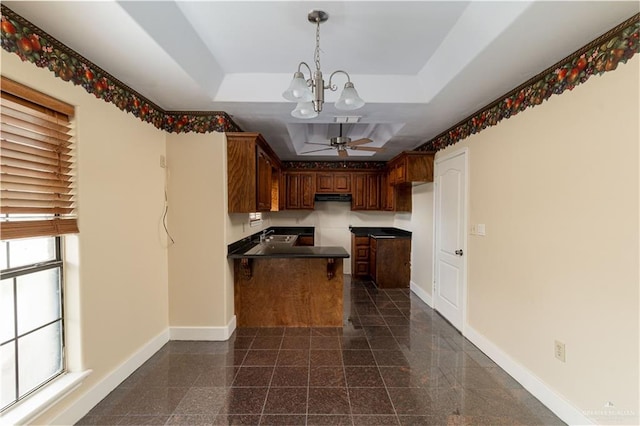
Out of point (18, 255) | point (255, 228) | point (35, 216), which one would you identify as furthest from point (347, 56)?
point (255, 228)

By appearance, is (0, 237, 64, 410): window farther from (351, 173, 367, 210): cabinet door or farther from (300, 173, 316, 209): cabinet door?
(351, 173, 367, 210): cabinet door

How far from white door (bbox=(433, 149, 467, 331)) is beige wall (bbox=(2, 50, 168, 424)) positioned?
10.7ft

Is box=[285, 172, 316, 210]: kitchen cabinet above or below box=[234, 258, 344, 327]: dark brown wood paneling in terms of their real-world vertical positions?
above

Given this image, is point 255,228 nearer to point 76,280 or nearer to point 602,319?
point 76,280

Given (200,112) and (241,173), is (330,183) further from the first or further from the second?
(200,112)

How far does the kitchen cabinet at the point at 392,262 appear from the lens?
4770mm

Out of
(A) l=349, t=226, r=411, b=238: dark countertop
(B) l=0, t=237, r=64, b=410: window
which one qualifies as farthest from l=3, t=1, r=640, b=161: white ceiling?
(A) l=349, t=226, r=411, b=238: dark countertop

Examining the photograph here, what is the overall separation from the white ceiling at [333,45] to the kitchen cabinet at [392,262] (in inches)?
101

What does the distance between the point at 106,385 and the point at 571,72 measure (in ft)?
12.8

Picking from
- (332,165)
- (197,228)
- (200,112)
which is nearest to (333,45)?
(200,112)

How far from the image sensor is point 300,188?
552 centimetres

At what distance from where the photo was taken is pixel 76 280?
1752 mm

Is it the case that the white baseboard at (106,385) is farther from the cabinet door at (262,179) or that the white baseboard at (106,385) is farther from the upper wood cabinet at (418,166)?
the upper wood cabinet at (418,166)

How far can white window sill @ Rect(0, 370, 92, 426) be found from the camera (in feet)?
4.50
